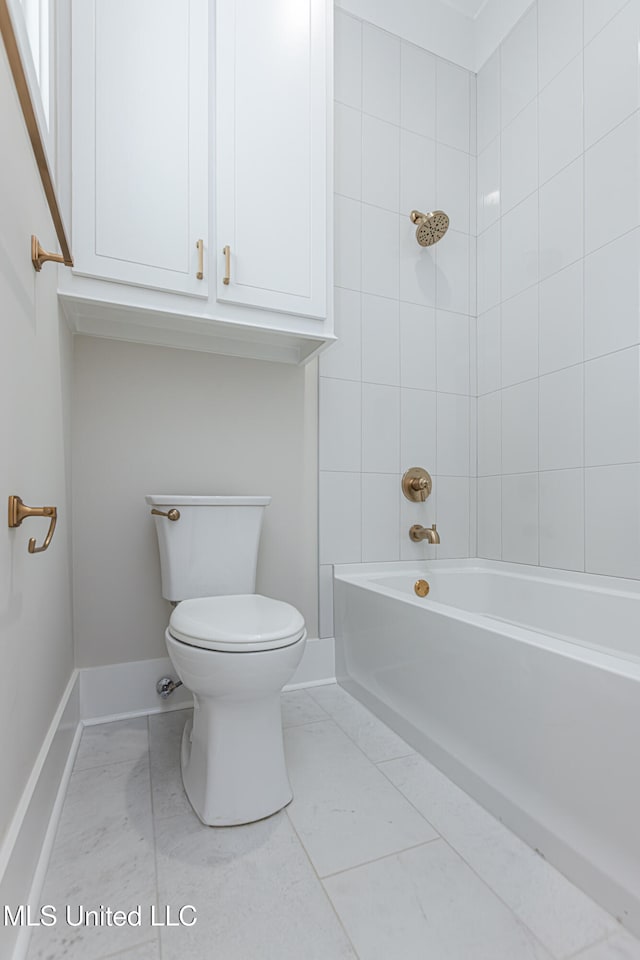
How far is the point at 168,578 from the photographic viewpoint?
1.49m

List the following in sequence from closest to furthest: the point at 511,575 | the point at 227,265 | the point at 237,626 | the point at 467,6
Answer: the point at 237,626 < the point at 227,265 < the point at 511,575 < the point at 467,6

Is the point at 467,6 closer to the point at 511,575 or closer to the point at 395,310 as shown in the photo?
the point at 395,310

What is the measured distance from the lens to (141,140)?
1.34 metres

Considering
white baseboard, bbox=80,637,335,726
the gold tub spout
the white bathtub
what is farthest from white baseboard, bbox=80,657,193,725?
the gold tub spout

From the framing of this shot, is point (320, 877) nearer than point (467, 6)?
Yes

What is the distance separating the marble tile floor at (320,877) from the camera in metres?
0.78

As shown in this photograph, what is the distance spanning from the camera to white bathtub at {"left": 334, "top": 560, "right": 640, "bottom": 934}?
2.71 ft

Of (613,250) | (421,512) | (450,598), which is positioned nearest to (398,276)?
(613,250)

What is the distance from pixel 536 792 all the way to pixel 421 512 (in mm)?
1220

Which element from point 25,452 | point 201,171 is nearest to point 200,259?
point 201,171

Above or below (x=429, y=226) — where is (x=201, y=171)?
below

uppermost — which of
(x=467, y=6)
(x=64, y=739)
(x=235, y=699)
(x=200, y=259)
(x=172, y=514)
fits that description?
(x=467, y=6)

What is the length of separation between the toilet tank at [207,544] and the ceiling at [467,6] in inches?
95.9

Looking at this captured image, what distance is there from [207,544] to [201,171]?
1117 mm
